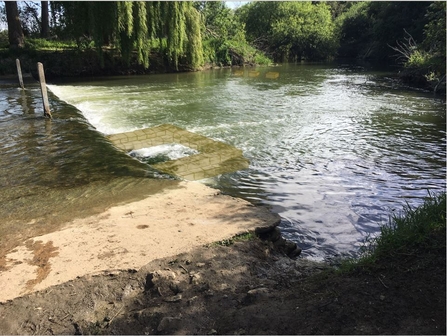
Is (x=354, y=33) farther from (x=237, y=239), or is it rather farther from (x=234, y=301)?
(x=234, y=301)

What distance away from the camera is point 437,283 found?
2.54 meters

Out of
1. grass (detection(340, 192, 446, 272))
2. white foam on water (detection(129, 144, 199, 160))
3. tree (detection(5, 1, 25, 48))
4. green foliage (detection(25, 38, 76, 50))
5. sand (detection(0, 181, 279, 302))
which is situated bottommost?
white foam on water (detection(129, 144, 199, 160))

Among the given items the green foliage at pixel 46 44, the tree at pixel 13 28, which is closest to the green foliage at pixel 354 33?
the green foliage at pixel 46 44

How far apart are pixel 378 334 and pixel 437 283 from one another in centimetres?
67

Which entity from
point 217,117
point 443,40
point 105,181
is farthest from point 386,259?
point 443,40

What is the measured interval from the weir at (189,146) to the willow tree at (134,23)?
11.4 m


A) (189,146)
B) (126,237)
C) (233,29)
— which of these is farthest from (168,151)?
(233,29)

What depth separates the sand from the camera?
333cm

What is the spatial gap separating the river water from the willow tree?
17.5ft

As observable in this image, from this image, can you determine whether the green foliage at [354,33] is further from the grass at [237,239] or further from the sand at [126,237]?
the grass at [237,239]

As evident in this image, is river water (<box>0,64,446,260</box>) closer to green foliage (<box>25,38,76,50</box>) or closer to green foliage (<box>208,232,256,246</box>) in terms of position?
green foliage (<box>208,232,256,246</box>)

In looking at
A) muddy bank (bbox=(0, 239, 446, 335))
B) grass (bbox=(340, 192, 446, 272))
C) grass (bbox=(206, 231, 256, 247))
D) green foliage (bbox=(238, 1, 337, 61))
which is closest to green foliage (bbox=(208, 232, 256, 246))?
grass (bbox=(206, 231, 256, 247))

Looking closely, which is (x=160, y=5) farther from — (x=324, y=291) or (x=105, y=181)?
(x=324, y=291)

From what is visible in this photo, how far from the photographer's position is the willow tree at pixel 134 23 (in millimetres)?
19375
